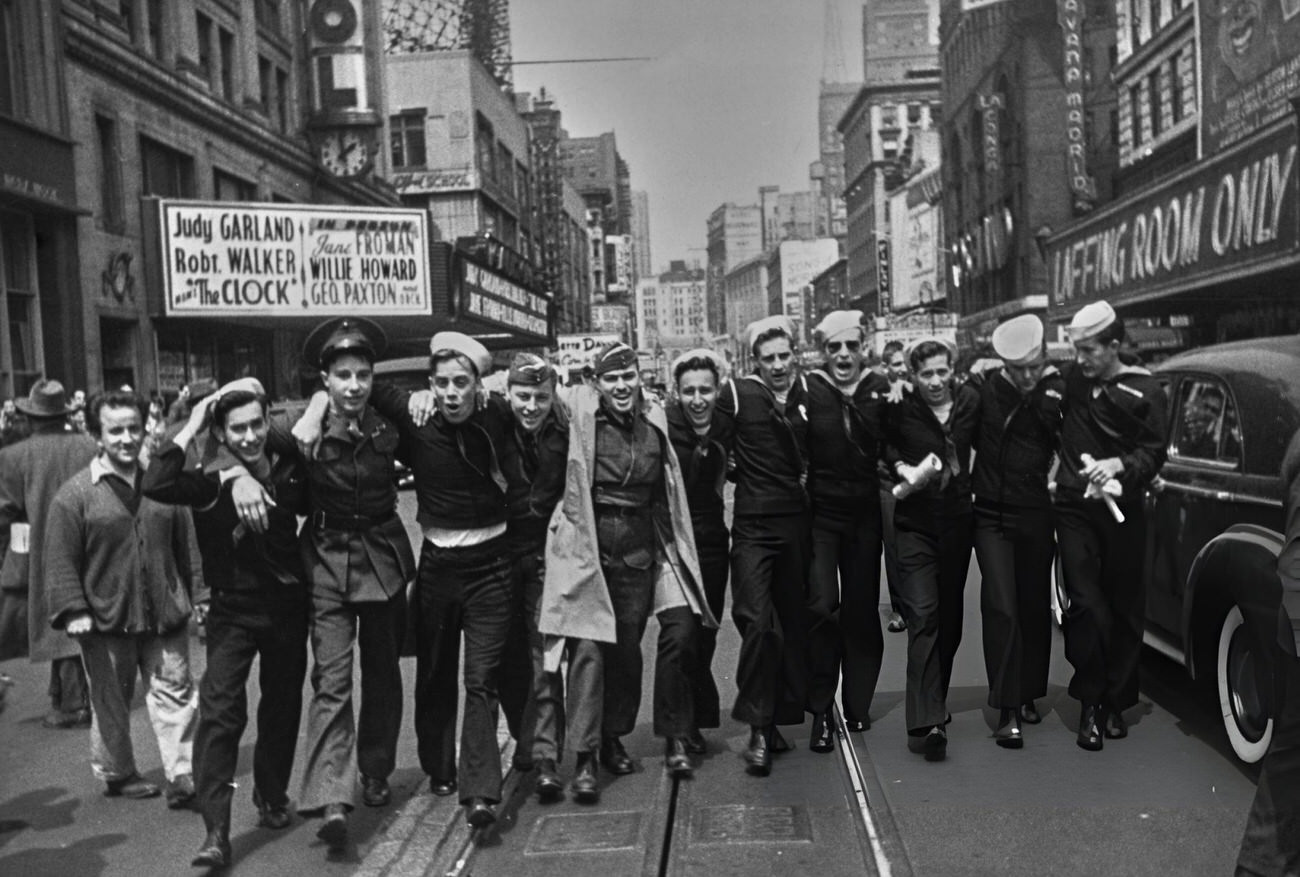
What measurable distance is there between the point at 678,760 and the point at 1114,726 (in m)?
2.15

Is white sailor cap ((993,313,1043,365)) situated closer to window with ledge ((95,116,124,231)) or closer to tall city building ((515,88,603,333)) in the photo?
window with ledge ((95,116,124,231))

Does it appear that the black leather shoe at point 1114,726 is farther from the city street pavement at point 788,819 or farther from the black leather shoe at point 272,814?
the black leather shoe at point 272,814

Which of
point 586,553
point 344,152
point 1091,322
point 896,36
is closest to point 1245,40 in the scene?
point 344,152

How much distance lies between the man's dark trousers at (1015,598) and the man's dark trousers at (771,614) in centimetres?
92

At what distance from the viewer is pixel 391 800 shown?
601 cm

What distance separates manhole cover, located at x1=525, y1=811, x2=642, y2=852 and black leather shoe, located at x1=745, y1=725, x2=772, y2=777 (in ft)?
2.34

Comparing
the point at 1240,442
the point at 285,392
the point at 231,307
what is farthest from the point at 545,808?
the point at 285,392

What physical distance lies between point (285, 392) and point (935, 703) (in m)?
30.4

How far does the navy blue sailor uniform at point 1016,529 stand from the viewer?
6508 mm

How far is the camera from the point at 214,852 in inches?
202

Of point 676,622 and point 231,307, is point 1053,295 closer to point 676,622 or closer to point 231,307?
point 231,307

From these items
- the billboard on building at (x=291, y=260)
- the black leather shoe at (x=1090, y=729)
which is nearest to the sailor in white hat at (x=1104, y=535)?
the black leather shoe at (x=1090, y=729)

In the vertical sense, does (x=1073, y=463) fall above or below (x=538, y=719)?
above

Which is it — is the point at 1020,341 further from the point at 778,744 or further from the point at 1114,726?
the point at 778,744
